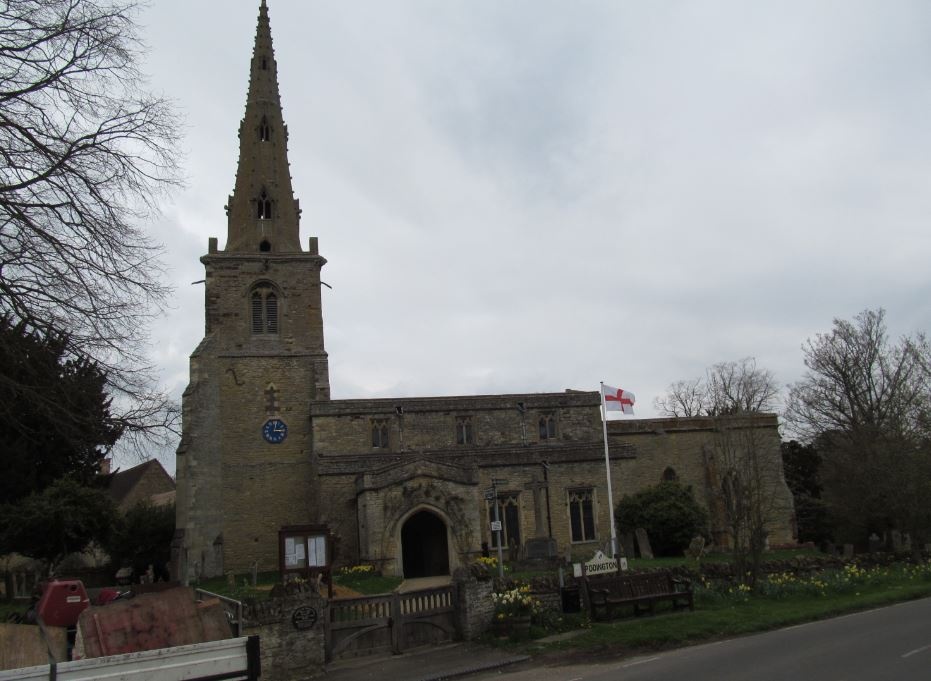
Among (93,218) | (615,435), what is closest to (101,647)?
(93,218)

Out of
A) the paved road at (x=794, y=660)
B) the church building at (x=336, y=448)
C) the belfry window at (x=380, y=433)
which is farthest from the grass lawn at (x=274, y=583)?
the paved road at (x=794, y=660)

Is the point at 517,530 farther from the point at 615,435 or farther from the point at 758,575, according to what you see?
the point at 758,575

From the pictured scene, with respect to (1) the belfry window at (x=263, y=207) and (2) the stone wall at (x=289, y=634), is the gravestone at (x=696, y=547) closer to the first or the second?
(2) the stone wall at (x=289, y=634)

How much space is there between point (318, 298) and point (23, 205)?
24380mm

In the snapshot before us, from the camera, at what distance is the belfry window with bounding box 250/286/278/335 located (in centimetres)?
3189

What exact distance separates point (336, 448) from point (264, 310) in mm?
7154

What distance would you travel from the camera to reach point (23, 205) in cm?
830

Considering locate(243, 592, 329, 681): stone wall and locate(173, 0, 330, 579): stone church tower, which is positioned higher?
locate(173, 0, 330, 579): stone church tower

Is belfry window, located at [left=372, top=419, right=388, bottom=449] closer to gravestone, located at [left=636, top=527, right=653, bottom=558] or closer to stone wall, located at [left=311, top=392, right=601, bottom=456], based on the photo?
stone wall, located at [left=311, top=392, right=601, bottom=456]

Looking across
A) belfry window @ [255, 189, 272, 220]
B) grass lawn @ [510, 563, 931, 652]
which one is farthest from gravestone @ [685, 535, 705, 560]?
belfry window @ [255, 189, 272, 220]

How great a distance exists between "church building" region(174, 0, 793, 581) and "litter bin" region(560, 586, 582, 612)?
340 inches

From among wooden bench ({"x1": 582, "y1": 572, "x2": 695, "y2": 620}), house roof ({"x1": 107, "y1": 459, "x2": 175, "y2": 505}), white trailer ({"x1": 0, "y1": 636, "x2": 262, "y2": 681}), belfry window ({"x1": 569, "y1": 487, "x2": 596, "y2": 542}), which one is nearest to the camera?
white trailer ({"x1": 0, "y1": 636, "x2": 262, "y2": 681})

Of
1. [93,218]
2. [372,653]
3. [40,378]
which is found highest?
[93,218]

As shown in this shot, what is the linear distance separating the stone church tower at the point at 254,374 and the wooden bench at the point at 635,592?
16.6 metres
